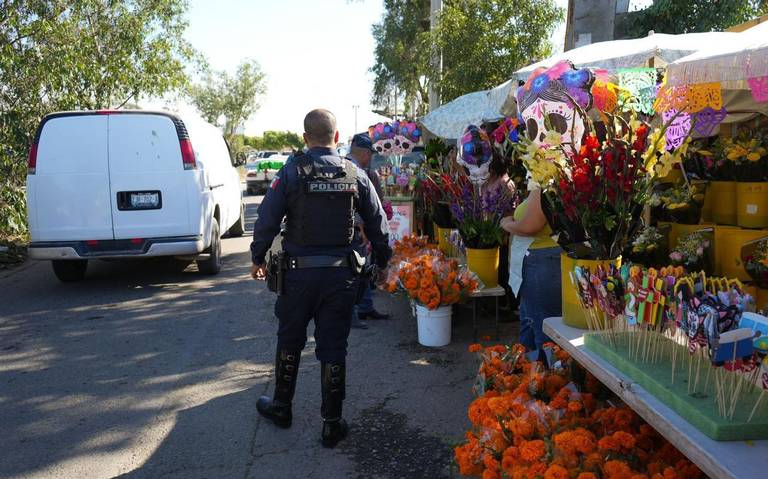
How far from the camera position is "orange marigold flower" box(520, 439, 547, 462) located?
8.63ft

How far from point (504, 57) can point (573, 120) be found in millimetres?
11018

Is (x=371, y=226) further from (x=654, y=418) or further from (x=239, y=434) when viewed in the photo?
(x=654, y=418)

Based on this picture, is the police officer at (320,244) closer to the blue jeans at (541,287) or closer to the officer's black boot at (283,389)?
the officer's black boot at (283,389)

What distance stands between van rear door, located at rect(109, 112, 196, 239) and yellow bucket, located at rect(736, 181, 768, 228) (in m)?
6.01

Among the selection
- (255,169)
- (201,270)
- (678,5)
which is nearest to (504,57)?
(678,5)

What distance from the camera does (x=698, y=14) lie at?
13055mm

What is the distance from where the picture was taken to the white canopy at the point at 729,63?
3316 millimetres

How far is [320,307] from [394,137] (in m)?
5.35

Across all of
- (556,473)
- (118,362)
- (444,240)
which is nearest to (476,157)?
(444,240)

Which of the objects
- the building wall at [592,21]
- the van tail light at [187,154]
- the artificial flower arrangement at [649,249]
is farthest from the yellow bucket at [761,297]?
the van tail light at [187,154]

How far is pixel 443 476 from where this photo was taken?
3531 millimetres

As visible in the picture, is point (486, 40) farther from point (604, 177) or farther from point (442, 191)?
point (604, 177)

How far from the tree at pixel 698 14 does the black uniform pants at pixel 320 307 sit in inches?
476

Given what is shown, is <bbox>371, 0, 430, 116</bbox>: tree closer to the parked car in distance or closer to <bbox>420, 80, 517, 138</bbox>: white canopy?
the parked car in distance
